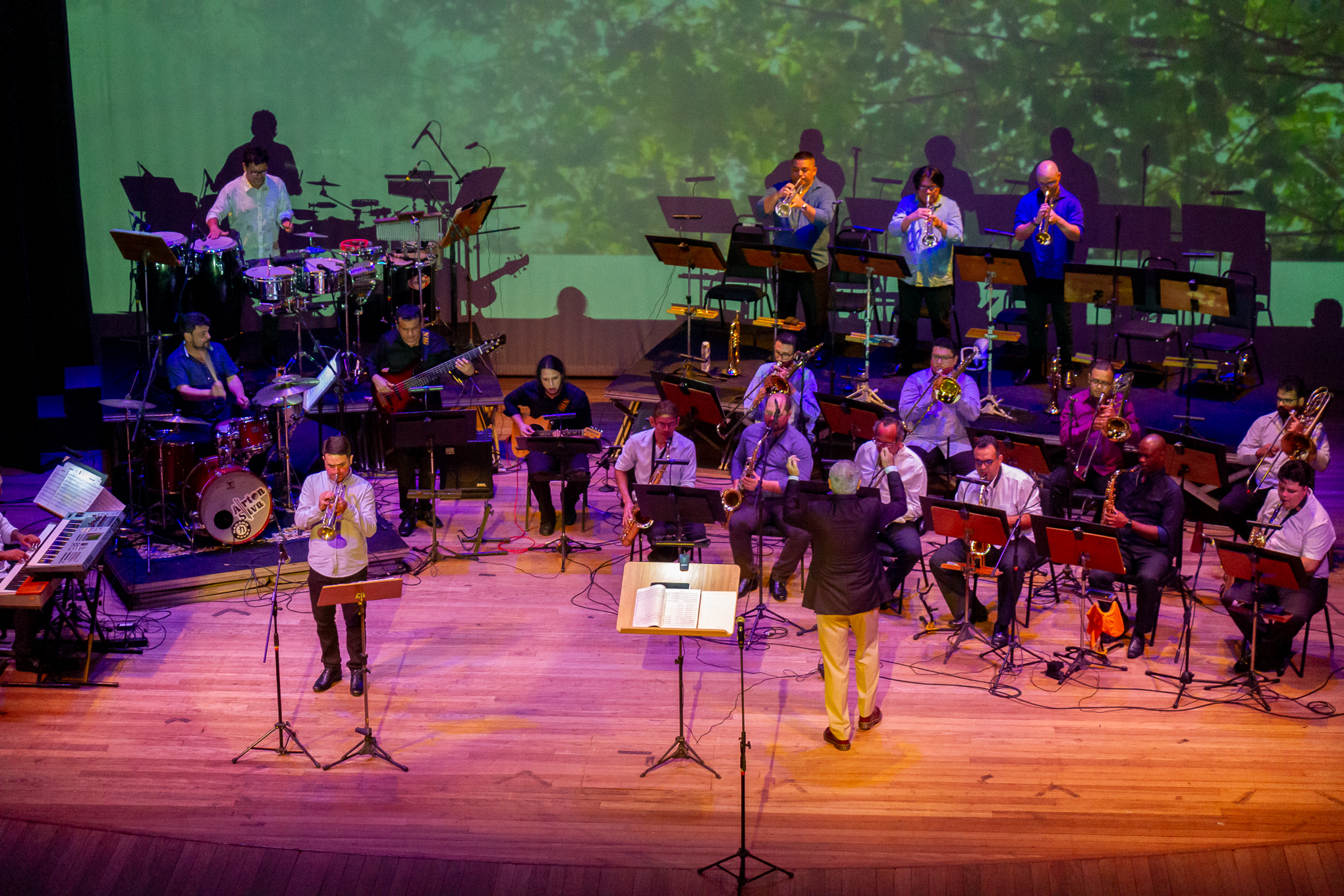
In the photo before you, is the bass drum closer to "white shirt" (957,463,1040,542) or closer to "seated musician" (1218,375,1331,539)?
"white shirt" (957,463,1040,542)

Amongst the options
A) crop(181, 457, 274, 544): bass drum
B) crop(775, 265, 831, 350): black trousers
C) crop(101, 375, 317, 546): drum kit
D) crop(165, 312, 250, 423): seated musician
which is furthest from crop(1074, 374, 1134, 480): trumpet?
crop(165, 312, 250, 423): seated musician

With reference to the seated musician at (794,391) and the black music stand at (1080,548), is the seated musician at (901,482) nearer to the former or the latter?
the seated musician at (794,391)

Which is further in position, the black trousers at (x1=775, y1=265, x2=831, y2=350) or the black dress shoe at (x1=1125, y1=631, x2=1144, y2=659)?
the black trousers at (x1=775, y1=265, x2=831, y2=350)

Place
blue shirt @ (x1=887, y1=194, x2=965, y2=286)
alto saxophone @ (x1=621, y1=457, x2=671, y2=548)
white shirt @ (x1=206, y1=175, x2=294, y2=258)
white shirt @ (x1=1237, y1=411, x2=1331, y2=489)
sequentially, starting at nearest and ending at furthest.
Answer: alto saxophone @ (x1=621, y1=457, x2=671, y2=548), white shirt @ (x1=1237, y1=411, x2=1331, y2=489), blue shirt @ (x1=887, y1=194, x2=965, y2=286), white shirt @ (x1=206, y1=175, x2=294, y2=258)

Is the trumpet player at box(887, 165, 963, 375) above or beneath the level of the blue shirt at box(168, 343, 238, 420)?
above

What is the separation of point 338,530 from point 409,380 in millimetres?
3139

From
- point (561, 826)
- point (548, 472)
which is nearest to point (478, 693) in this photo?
point (561, 826)

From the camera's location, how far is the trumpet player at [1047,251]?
11.1 metres

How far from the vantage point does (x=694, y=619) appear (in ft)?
20.9

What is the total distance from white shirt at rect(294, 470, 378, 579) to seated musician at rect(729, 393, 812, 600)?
2.63 meters

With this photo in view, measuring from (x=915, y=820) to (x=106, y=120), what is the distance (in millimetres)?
11310

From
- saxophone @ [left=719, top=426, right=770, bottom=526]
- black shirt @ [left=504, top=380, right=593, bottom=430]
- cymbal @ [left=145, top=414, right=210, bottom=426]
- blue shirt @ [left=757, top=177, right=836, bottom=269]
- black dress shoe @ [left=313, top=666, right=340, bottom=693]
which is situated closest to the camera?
black dress shoe @ [left=313, top=666, right=340, bottom=693]

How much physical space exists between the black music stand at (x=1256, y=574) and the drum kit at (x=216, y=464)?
6.42m

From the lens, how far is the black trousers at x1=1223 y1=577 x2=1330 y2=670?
7.80 metres
